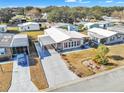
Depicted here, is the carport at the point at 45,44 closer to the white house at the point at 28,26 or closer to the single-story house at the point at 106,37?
the single-story house at the point at 106,37

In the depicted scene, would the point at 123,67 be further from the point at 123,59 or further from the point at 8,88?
the point at 8,88

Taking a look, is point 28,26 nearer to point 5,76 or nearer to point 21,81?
point 5,76

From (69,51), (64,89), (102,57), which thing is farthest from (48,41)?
(64,89)

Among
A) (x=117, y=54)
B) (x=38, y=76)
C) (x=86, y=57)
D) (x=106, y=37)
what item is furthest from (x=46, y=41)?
(x=117, y=54)

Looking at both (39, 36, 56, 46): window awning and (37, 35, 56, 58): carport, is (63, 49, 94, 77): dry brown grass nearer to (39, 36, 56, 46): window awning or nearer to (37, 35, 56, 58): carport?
(37, 35, 56, 58): carport

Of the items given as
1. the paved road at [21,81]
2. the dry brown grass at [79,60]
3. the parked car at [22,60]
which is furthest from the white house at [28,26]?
the paved road at [21,81]

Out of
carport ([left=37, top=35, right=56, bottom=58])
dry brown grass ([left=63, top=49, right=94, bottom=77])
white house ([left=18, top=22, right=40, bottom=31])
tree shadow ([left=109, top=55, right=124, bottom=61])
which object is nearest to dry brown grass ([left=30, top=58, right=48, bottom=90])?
carport ([left=37, top=35, right=56, bottom=58])
